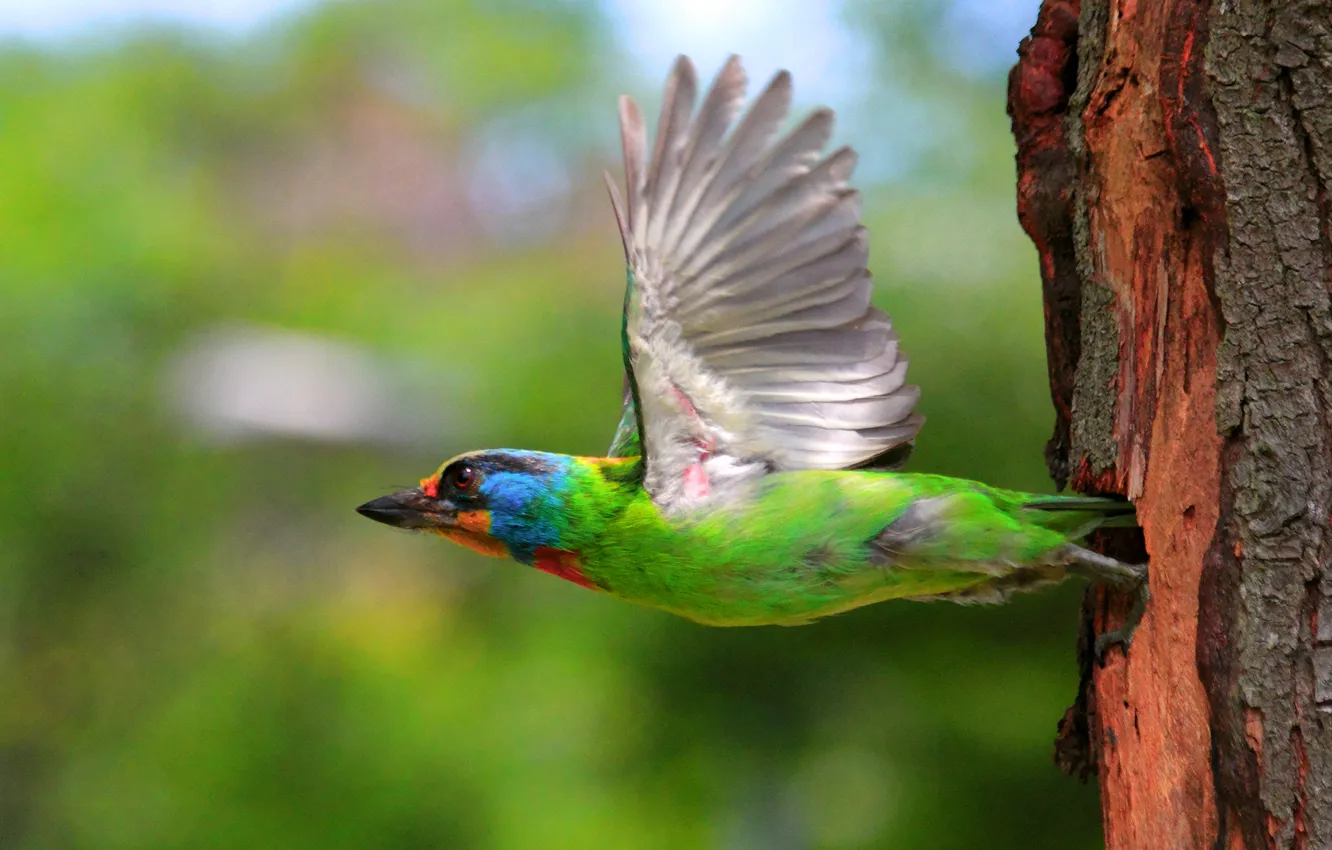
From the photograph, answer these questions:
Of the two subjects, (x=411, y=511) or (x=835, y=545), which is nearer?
(x=835, y=545)

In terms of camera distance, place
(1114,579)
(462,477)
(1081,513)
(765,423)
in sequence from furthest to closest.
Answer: (462,477) → (765,423) → (1081,513) → (1114,579)

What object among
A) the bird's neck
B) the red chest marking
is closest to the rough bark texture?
the bird's neck

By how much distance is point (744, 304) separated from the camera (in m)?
3.14

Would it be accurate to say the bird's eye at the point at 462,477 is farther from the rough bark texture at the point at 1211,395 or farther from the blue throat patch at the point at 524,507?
the rough bark texture at the point at 1211,395

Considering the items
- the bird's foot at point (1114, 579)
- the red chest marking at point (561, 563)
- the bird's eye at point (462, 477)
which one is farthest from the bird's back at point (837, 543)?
the bird's eye at point (462, 477)

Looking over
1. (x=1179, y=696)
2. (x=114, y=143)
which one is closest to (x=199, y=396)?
(x=114, y=143)

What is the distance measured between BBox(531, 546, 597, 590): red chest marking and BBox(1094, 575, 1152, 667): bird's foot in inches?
59.6

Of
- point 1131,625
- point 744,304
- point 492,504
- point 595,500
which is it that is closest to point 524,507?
point 492,504

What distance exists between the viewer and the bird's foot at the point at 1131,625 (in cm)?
261

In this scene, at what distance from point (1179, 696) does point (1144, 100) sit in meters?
1.31

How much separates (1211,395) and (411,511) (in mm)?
2408

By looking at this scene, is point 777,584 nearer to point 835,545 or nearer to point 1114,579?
point 835,545

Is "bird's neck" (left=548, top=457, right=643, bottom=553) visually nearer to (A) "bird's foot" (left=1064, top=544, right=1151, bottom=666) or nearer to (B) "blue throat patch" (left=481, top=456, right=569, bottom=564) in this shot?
(B) "blue throat patch" (left=481, top=456, right=569, bottom=564)

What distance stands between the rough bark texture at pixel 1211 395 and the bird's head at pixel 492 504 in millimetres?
1572
